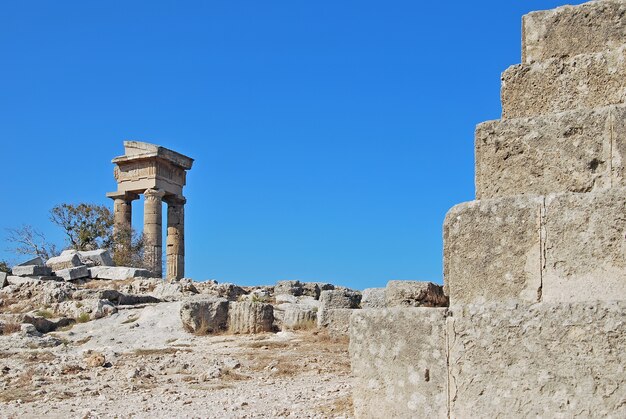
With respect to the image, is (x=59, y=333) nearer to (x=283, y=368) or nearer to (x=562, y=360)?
(x=283, y=368)

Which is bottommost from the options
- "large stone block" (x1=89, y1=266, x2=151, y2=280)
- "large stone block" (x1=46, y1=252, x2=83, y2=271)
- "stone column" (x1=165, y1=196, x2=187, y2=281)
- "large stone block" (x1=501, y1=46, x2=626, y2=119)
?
"large stone block" (x1=501, y1=46, x2=626, y2=119)

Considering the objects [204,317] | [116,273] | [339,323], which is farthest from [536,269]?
[116,273]

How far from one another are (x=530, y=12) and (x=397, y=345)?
2395 millimetres

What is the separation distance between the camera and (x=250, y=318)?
492 inches

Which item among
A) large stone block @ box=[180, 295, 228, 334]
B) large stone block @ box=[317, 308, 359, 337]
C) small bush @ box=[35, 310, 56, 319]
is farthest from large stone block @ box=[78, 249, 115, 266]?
large stone block @ box=[317, 308, 359, 337]

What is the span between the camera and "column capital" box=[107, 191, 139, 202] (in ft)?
100

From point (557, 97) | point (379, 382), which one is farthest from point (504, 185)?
point (379, 382)

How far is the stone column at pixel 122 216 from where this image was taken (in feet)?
101

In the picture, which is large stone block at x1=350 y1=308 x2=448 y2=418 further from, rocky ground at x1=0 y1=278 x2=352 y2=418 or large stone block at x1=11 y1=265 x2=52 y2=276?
large stone block at x1=11 y1=265 x2=52 y2=276

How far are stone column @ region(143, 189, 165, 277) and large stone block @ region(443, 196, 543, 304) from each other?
26.3m

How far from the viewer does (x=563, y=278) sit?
3809mm

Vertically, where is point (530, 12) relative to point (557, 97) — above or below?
above

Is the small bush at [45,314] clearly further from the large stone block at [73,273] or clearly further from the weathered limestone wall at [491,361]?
the weathered limestone wall at [491,361]

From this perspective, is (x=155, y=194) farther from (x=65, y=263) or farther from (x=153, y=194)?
(x=65, y=263)
